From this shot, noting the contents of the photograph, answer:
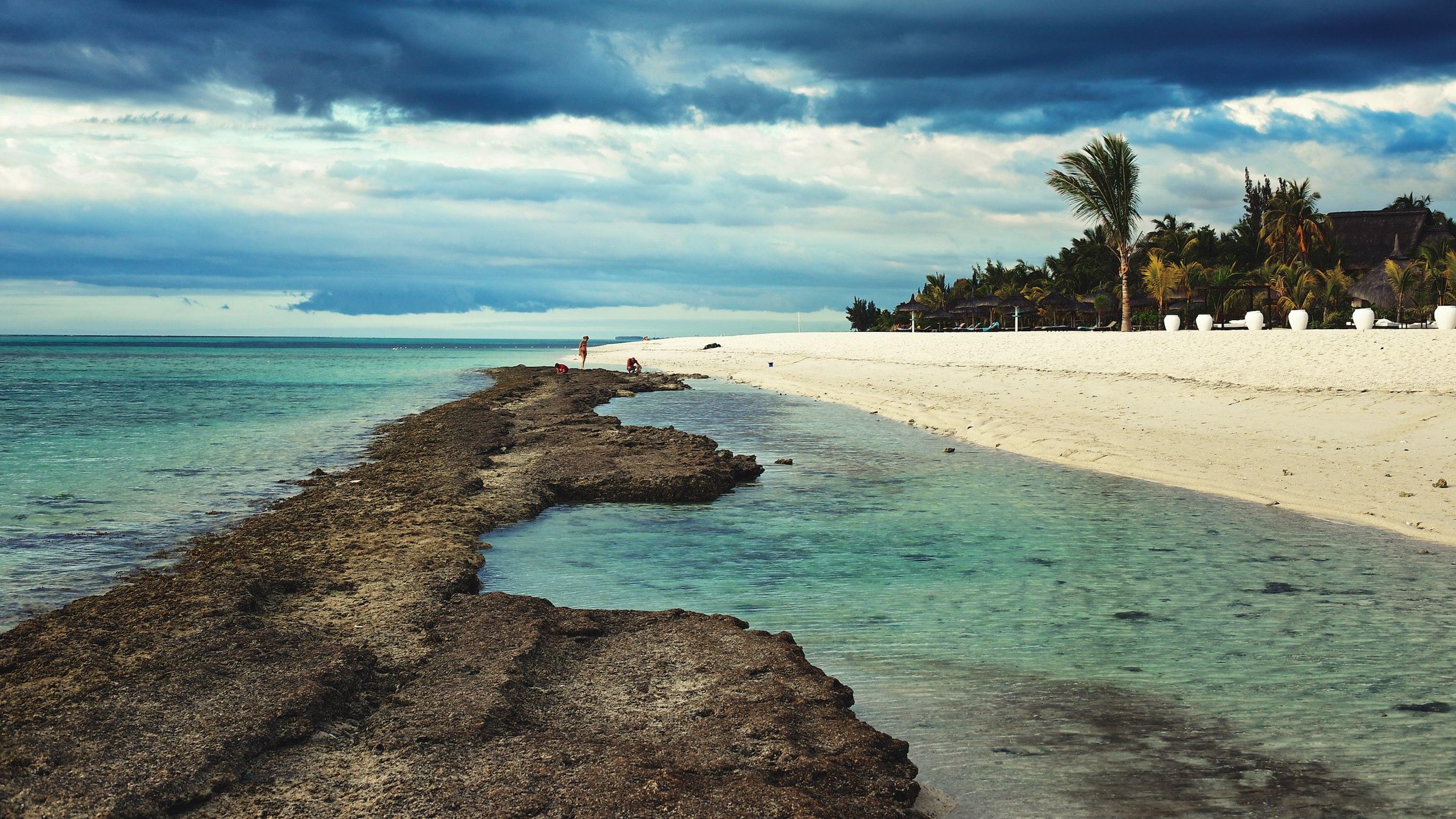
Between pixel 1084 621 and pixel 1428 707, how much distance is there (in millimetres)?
2228

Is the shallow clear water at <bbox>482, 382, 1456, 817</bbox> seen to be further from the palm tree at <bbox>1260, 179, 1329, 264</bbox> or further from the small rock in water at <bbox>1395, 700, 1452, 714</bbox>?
the palm tree at <bbox>1260, 179, 1329, 264</bbox>

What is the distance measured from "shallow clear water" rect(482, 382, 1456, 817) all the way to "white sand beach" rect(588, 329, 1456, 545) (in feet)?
4.39

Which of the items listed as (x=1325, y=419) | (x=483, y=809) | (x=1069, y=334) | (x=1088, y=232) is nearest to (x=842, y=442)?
(x=1325, y=419)

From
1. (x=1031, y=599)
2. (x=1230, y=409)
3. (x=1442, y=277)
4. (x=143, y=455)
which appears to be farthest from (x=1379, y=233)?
(x=143, y=455)

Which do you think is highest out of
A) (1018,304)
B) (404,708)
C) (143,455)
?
(1018,304)

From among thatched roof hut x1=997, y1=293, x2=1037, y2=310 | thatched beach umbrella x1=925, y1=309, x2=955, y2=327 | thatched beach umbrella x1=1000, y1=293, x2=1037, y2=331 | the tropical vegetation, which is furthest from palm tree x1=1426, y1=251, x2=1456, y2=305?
→ thatched beach umbrella x1=925, y1=309, x2=955, y2=327

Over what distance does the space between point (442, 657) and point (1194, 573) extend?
6.70 metres

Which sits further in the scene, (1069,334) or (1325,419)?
(1069,334)

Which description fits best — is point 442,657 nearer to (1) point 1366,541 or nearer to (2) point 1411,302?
(1) point 1366,541

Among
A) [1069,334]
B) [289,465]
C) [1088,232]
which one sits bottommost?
[289,465]

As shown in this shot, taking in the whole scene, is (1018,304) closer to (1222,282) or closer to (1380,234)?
(1222,282)

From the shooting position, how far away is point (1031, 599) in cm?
796

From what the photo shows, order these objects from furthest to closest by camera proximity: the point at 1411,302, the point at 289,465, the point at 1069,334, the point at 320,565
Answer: the point at 1411,302
the point at 1069,334
the point at 289,465
the point at 320,565

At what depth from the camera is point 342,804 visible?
12.9 feet
